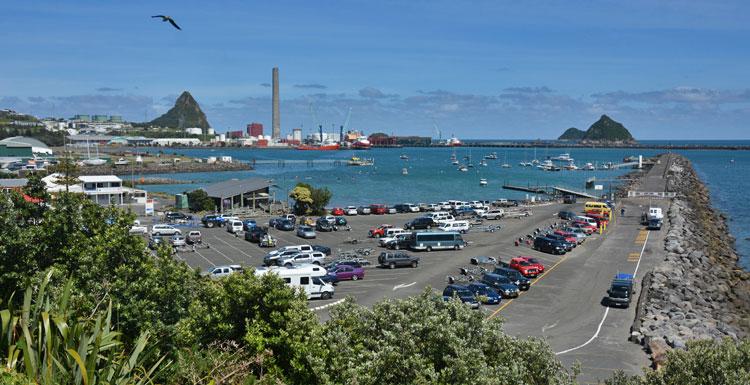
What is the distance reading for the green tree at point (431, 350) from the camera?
8.28 metres

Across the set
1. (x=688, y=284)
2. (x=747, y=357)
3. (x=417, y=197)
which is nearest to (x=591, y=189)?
(x=417, y=197)

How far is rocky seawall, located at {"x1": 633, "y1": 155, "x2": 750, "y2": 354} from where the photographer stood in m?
19.5

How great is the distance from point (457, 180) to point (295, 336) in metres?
99.6

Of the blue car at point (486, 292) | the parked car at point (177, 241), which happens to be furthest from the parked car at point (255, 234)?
the blue car at point (486, 292)

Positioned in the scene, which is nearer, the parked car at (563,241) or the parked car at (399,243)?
the parked car at (563,241)

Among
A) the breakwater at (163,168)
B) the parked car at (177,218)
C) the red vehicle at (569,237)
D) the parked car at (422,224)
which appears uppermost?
the red vehicle at (569,237)

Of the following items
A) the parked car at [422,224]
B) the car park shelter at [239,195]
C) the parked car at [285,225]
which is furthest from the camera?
the car park shelter at [239,195]

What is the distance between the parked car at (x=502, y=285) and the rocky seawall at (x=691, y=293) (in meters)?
3.97

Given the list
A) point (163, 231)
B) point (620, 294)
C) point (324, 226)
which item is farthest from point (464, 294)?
point (163, 231)

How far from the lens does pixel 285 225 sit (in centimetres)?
3922

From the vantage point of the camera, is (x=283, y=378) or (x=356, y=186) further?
(x=356, y=186)

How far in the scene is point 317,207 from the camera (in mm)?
48219

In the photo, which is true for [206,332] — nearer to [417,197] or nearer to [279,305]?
[279,305]

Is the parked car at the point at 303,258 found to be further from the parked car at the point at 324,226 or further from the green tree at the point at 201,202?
the green tree at the point at 201,202
